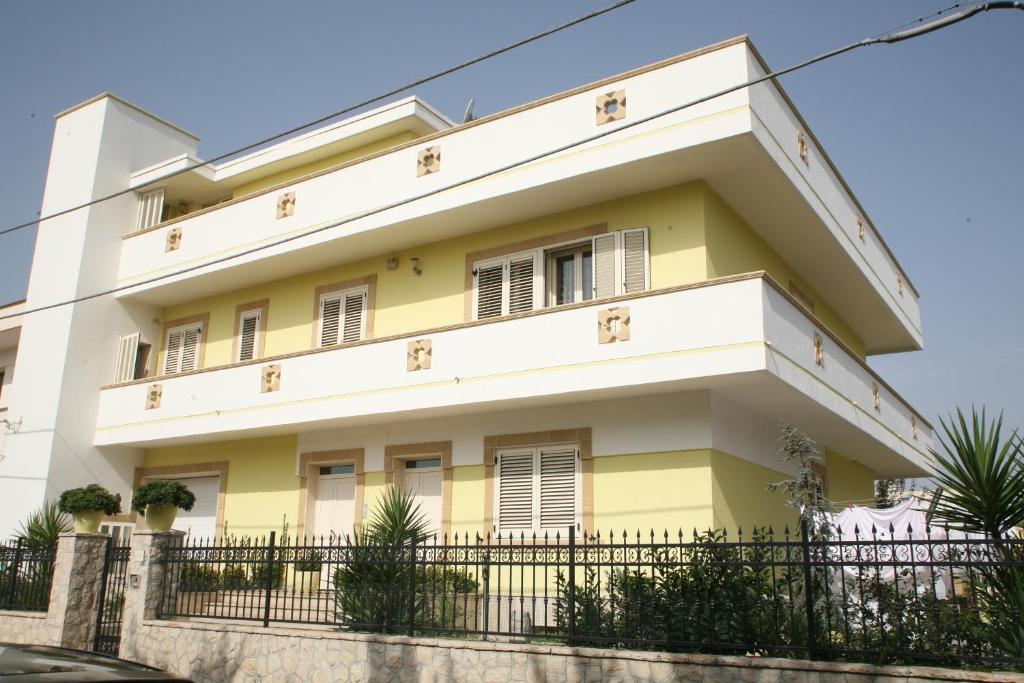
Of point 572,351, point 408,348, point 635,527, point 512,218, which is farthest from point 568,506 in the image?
point 512,218

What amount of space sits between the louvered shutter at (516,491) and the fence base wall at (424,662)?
157 inches

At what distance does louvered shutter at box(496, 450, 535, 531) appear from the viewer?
13766 millimetres

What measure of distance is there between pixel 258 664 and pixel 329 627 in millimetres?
1009

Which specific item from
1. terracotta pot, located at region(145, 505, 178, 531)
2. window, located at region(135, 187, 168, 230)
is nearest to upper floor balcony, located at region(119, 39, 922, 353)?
window, located at region(135, 187, 168, 230)

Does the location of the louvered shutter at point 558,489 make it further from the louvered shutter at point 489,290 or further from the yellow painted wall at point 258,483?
the yellow painted wall at point 258,483

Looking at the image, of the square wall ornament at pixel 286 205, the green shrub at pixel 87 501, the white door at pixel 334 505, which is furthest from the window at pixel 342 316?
the green shrub at pixel 87 501

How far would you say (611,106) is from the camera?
509 inches

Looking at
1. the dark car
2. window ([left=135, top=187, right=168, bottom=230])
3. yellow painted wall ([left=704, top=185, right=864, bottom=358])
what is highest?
window ([left=135, top=187, right=168, bottom=230])

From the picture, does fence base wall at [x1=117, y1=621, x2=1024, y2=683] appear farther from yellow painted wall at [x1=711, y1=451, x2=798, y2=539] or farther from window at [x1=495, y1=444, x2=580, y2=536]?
window at [x1=495, y1=444, x2=580, y2=536]

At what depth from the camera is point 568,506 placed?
13.4 metres

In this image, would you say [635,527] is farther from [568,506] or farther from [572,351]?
[572,351]

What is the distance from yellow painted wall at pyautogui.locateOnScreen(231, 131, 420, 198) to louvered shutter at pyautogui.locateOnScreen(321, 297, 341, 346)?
2960mm

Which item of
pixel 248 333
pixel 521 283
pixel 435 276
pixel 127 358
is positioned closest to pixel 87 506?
pixel 248 333

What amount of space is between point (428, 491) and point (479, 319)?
330 centimetres
